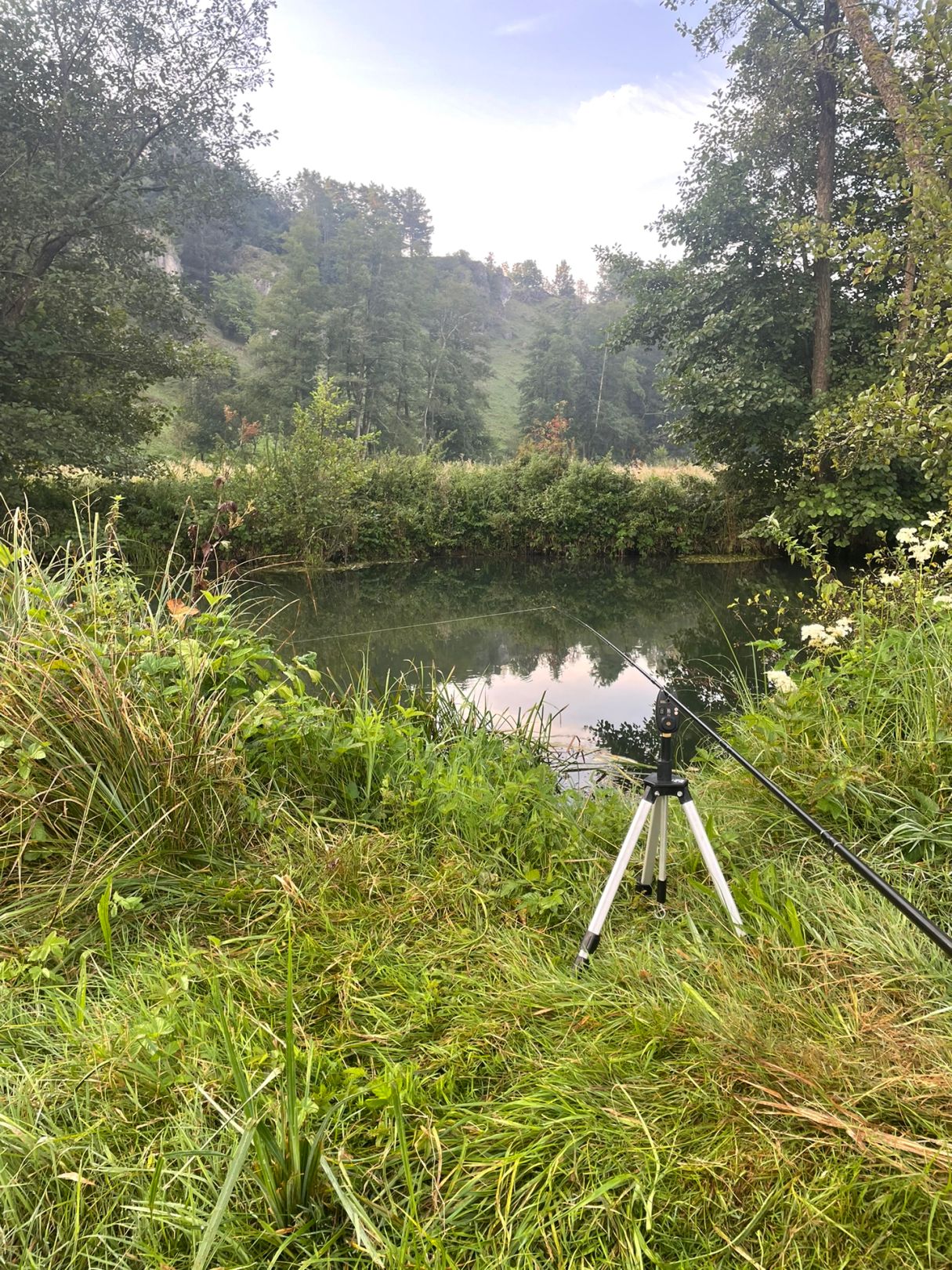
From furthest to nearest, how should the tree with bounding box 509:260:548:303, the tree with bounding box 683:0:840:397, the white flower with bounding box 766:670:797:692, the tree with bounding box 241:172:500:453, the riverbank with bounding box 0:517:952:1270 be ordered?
the tree with bounding box 509:260:548:303
the tree with bounding box 241:172:500:453
the tree with bounding box 683:0:840:397
the white flower with bounding box 766:670:797:692
the riverbank with bounding box 0:517:952:1270

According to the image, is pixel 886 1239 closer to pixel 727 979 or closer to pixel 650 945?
pixel 727 979

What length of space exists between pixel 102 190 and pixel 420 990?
12.5 m

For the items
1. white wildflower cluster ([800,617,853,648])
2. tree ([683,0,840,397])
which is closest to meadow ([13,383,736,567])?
tree ([683,0,840,397])

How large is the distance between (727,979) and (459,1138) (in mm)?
681

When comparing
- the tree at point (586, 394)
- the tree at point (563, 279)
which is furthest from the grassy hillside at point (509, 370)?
the tree at point (563, 279)

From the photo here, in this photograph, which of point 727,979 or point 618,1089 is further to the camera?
point 727,979

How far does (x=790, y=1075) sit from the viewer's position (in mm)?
1190

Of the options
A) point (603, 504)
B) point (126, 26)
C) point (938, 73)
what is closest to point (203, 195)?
point (126, 26)

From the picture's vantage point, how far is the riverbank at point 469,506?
476 inches

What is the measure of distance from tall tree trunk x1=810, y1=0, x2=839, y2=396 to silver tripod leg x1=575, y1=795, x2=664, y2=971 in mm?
12289

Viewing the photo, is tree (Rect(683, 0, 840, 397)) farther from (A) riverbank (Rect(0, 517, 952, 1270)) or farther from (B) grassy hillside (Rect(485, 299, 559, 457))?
(B) grassy hillside (Rect(485, 299, 559, 457))

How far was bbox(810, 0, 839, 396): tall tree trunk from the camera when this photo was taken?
11695mm

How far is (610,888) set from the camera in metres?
1.63

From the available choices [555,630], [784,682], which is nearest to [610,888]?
[784,682]
